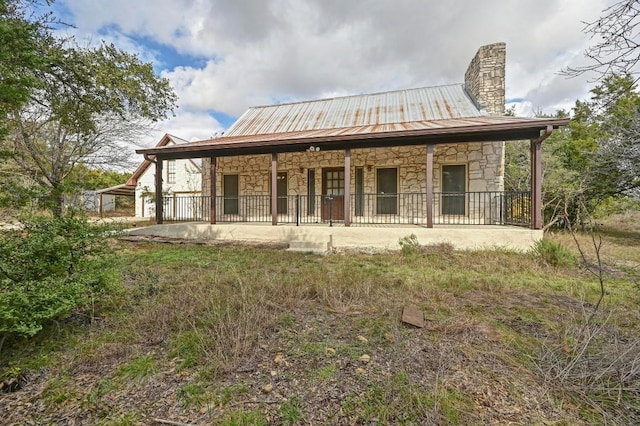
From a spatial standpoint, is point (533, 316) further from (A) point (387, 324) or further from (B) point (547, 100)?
(B) point (547, 100)

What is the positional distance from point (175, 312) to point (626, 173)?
12.1 meters

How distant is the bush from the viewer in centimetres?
232

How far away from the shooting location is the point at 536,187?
7.08 metres

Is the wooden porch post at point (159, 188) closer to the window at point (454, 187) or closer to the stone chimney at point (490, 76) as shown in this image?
the window at point (454, 187)

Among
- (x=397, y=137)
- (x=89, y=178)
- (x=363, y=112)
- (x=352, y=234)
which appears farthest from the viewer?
(x=89, y=178)

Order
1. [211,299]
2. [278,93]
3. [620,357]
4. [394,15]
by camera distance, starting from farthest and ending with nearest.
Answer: [278,93]
[394,15]
[211,299]
[620,357]

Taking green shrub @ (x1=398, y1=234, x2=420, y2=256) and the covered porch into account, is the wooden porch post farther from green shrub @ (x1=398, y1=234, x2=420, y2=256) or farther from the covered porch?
green shrub @ (x1=398, y1=234, x2=420, y2=256)

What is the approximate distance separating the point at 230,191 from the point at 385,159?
640 centimetres

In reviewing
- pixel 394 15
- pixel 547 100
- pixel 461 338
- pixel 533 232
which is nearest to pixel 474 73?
pixel 394 15

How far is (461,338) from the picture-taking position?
272cm

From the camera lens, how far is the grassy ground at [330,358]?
184cm

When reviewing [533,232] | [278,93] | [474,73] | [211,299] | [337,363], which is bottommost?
[337,363]

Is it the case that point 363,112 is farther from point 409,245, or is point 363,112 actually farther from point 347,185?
point 409,245

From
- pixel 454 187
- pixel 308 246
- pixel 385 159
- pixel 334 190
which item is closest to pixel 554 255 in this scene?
pixel 454 187
